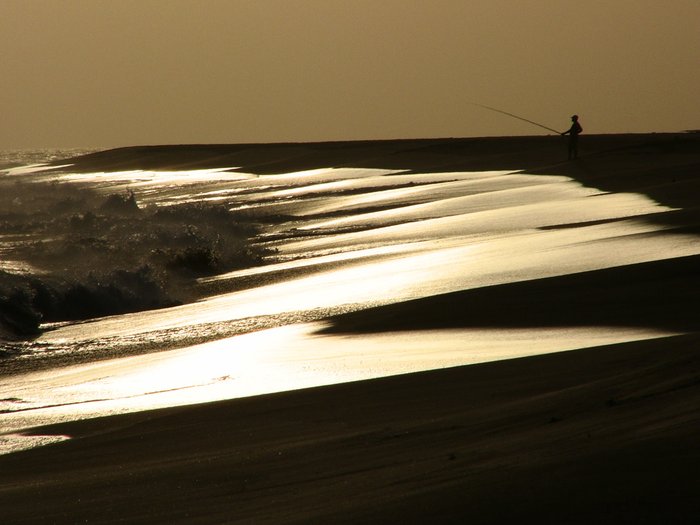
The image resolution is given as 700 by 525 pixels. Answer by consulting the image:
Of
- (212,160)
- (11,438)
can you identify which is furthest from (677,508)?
(212,160)

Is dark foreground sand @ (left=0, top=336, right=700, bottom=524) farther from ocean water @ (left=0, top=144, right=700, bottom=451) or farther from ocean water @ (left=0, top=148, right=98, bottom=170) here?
ocean water @ (left=0, top=148, right=98, bottom=170)

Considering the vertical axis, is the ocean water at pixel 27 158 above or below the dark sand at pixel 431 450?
below

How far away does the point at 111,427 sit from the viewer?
693cm

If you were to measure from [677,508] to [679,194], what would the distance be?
15256mm

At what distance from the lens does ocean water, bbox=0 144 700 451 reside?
7.92 meters

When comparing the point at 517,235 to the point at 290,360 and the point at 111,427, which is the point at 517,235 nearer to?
the point at 290,360

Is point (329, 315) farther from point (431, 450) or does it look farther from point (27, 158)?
point (27, 158)

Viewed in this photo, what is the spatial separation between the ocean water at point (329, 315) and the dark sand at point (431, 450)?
0.58m

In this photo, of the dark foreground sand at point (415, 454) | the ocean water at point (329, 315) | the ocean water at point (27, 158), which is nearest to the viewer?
the dark foreground sand at point (415, 454)

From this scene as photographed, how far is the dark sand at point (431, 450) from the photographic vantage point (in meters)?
3.78

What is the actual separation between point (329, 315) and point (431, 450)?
569 centimetres

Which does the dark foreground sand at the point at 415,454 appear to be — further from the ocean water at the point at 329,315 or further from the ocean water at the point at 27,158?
the ocean water at the point at 27,158

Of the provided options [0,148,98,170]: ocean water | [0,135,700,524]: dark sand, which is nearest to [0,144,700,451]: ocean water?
[0,135,700,524]: dark sand

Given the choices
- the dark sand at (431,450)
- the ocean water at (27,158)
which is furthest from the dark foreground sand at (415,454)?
the ocean water at (27,158)
